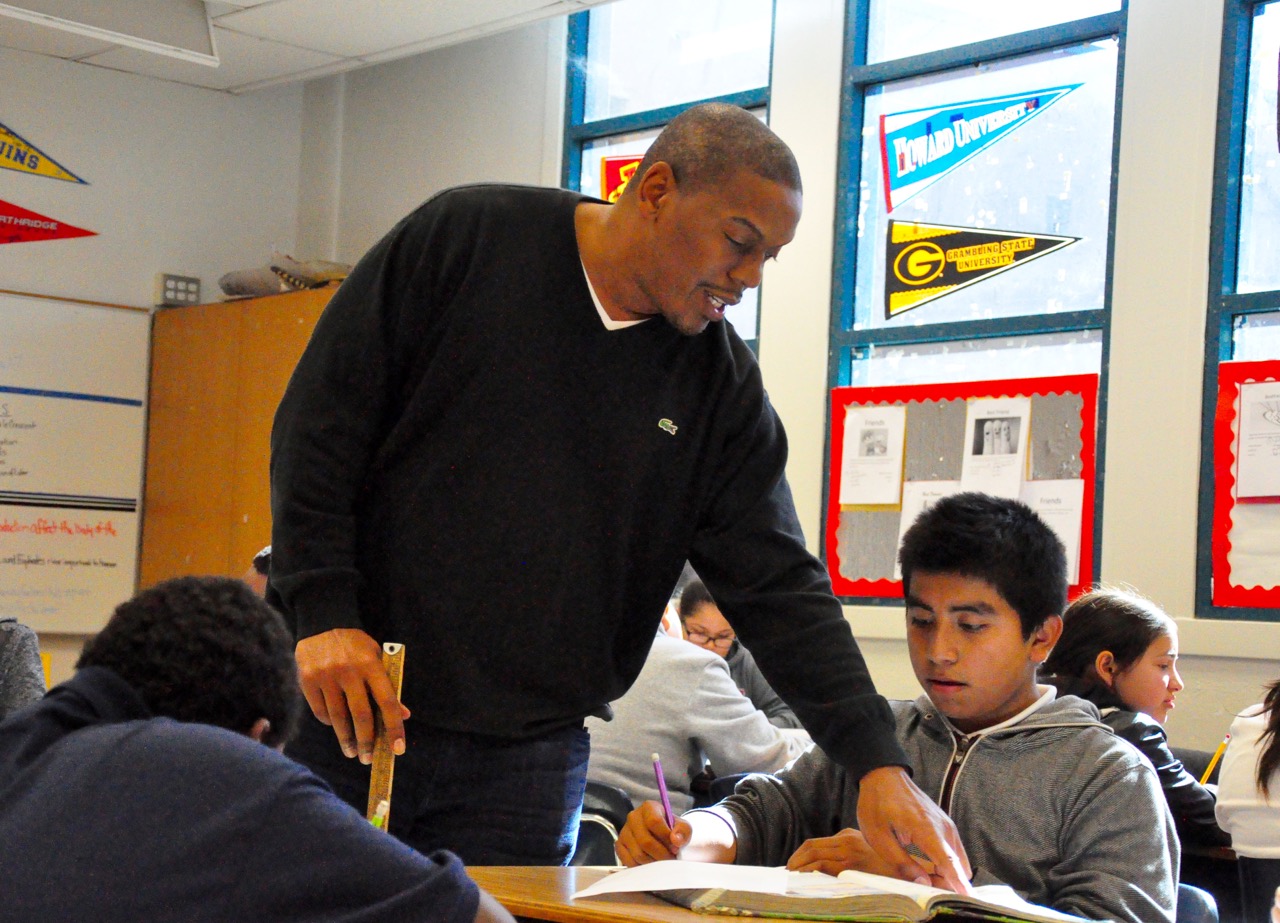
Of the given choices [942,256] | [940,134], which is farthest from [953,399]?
[940,134]

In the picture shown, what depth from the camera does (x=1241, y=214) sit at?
4.14m

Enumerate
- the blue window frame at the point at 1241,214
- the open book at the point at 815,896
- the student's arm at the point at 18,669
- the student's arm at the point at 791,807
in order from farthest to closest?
the blue window frame at the point at 1241,214, the student's arm at the point at 18,669, the student's arm at the point at 791,807, the open book at the point at 815,896

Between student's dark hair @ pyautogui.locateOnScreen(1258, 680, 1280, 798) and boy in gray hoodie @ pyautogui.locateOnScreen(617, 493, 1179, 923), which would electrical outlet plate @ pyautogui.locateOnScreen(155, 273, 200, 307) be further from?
student's dark hair @ pyautogui.locateOnScreen(1258, 680, 1280, 798)

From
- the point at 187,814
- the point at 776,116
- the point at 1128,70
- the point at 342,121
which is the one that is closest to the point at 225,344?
the point at 342,121

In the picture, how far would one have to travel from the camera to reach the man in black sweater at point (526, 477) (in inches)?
64.6

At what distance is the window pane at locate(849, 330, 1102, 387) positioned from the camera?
14.8ft

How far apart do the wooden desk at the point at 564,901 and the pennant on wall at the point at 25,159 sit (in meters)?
5.68

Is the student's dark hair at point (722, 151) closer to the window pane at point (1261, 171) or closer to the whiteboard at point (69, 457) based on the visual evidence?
the window pane at point (1261, 171)

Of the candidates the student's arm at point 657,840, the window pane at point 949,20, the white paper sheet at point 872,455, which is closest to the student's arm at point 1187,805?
the student's arm at point 657,840

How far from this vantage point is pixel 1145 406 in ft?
13.9

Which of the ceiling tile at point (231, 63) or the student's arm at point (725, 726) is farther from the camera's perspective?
the ceiling tile at point (231, 63)

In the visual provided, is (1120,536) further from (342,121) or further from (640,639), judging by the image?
(342,121)

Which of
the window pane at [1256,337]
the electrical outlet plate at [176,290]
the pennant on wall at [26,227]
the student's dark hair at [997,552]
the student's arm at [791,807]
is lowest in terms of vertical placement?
the student's arm at [791,807]

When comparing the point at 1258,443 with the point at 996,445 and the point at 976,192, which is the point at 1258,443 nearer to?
the point at 996,445
